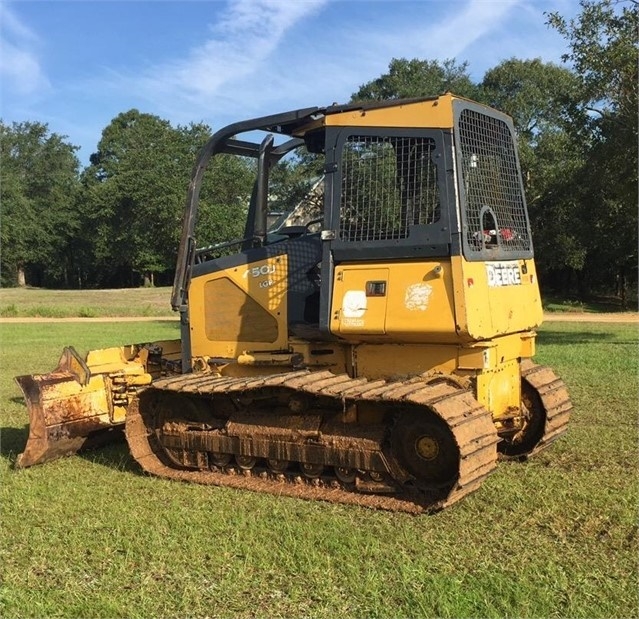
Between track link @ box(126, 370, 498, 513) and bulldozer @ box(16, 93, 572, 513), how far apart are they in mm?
16

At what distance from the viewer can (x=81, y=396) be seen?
7.41 m

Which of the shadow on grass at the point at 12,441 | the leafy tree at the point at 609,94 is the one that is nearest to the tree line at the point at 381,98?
the leafy tree at the point at 609,94

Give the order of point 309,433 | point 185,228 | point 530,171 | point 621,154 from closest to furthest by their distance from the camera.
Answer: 1. point 309,433
2. point 185,228
3. point 621,154
4. point 530,171

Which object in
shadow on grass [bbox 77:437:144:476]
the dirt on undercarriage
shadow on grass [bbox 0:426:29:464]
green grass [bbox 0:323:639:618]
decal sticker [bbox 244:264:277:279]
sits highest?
decal sticker [bbox 244:264:277:279]

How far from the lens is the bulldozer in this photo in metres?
5.71

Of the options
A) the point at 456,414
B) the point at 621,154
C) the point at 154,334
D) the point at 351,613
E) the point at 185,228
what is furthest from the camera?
the point at 154,334

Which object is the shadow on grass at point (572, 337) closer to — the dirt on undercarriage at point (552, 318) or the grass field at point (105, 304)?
the dirt on undercarriage at point (552, 318)

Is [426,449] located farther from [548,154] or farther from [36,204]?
[36,204]

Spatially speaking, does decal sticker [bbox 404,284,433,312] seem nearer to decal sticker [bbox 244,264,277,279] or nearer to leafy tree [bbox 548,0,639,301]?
decal sticker [bbox 244,264,277,279]

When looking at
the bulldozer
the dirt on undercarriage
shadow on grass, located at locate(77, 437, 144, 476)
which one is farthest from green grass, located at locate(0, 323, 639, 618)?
the dirt on undercarriage

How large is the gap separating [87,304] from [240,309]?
1291 inches

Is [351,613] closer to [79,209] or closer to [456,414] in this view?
[456,414]

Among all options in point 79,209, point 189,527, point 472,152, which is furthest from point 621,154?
point 79,209

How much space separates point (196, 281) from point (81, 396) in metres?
1.64
